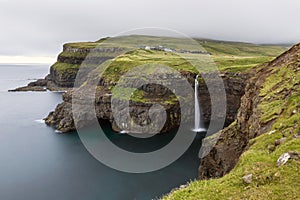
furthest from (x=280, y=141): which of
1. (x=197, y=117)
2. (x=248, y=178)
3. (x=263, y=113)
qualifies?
(x=197, y=117)

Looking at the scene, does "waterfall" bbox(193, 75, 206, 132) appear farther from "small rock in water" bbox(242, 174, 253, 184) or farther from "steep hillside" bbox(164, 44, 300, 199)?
"small rock in water" bbox(242, 174, 253, 184)

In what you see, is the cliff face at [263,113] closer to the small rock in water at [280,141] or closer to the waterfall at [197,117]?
the small rock in water at [280,141]

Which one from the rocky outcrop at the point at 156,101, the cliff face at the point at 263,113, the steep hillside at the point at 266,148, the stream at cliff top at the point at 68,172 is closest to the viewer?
the steep hillside at the point at 266,148

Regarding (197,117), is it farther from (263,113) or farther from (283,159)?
(283,159)

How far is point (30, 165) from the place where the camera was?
70375 mm

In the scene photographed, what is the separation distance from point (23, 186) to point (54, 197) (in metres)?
10.0

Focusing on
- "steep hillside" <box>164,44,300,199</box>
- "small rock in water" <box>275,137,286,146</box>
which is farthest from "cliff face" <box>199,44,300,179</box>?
"small rock in water" <box>275,137,286,146</box>

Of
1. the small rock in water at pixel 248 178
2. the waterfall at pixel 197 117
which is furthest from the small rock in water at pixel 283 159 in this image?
the waterfall at pixel 197 117

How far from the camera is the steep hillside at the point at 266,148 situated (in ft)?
49.2

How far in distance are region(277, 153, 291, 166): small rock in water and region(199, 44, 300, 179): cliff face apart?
339 cm

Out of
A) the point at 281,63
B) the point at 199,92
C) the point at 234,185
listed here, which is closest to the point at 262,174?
the point at 234,185

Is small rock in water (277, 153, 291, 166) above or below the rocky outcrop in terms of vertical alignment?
above

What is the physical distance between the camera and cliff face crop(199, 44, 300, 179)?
85.1 ft

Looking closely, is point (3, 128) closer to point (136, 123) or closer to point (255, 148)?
point (136, 123)
